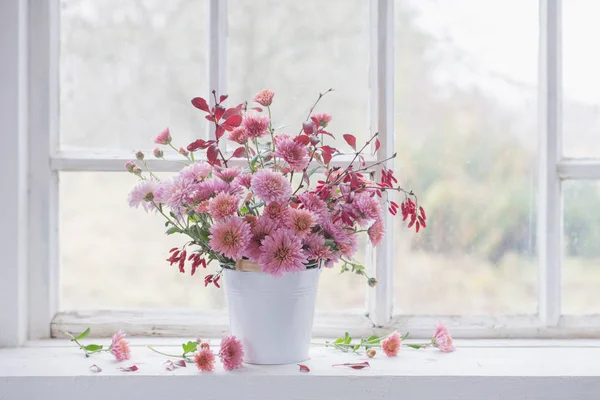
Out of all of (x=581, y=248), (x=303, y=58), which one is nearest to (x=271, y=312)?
(x=303, y=58)

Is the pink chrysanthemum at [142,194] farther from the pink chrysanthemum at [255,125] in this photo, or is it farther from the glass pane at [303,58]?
the glass pane at [303,58]

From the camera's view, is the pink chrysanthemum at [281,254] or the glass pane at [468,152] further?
the glass pane at [468,152]

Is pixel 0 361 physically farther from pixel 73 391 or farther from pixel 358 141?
pixel 358 141

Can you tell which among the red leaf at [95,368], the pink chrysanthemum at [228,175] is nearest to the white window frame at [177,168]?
the red leaf at [95,368]

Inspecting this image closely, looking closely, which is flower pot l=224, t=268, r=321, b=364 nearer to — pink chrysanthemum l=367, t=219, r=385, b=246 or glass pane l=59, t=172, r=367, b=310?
pink chrysanthemum l=367, t=219, r=385, b=246

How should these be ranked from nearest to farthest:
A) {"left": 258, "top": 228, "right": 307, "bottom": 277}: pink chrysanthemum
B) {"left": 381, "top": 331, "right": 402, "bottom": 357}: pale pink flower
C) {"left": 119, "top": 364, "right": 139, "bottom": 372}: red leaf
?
{"left": 258, "top": 228, "right": 307, "bottom": 277}: pink chrysanthemum, {"left": 119, "top": 364, "right": 139, "bottom": 372}: red leaf, {"left": 381, "top": 331, "right": 402, "bottom": 357}: pale pink flower

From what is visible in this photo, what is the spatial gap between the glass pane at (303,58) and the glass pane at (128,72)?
95mm

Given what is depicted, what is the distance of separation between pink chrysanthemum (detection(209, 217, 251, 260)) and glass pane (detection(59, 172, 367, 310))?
41 cm

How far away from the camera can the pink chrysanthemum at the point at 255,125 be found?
1270mm

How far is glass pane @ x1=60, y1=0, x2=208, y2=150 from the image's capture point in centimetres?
159

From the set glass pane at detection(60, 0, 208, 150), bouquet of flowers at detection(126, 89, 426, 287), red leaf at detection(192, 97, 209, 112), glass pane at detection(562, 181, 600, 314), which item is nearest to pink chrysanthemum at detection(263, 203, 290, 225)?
bouquet of flowers at detection(126, 89, 426, 287)

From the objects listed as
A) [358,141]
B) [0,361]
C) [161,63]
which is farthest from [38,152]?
[358,141]

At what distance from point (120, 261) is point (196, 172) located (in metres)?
0.45

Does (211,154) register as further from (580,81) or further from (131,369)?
(580,81)
